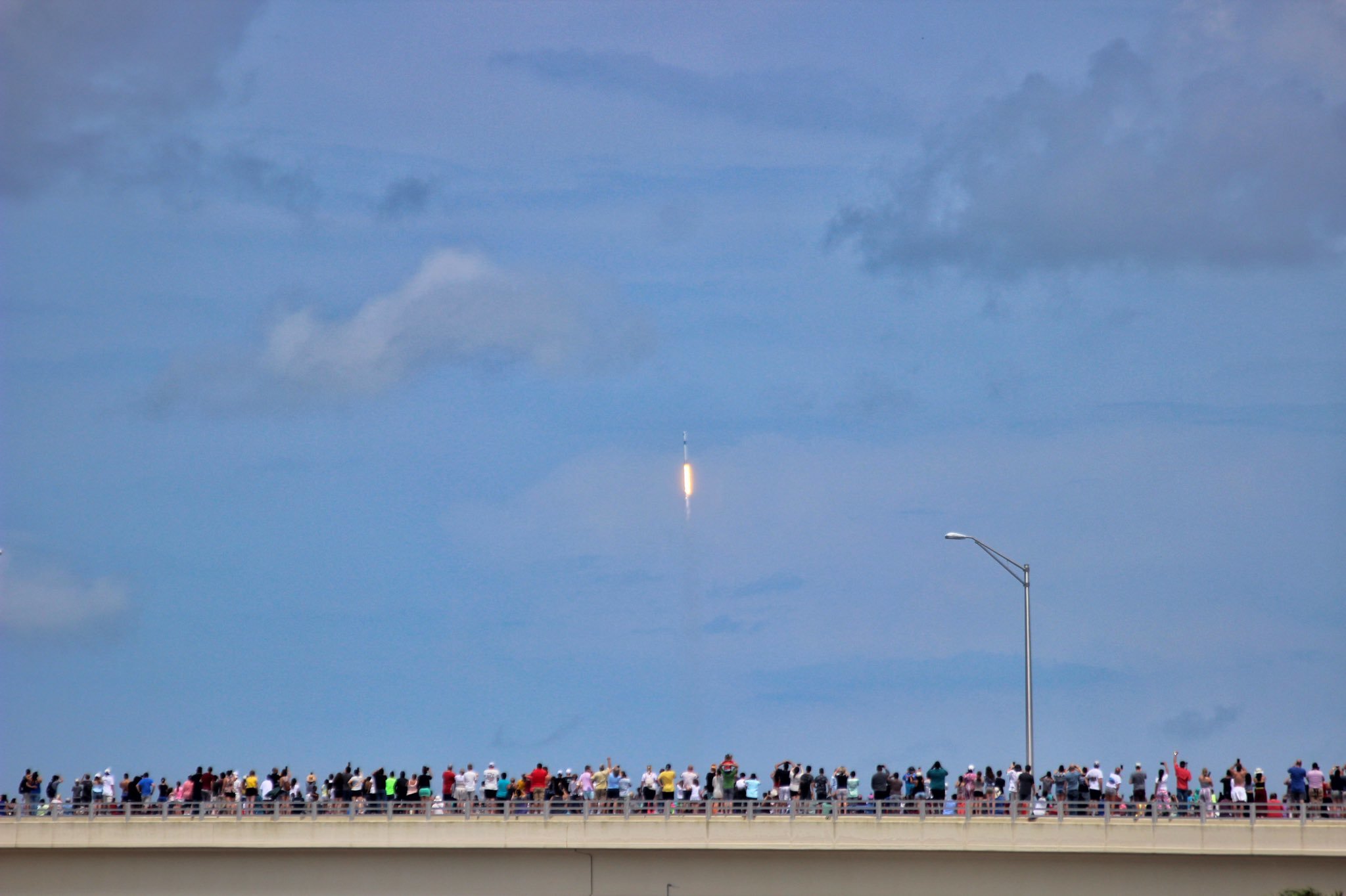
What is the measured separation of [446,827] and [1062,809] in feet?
49.1

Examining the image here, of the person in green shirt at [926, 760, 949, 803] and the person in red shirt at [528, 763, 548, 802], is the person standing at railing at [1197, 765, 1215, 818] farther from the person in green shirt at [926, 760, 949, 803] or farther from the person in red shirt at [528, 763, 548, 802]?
the person in red shirt at [528, 763, 548, 802]

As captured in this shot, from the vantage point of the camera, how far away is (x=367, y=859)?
1962 inches

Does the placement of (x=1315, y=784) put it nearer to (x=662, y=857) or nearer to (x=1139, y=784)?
(x=1139, y=784)

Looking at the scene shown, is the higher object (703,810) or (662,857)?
(703,810)

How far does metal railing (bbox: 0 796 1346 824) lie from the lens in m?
44.2

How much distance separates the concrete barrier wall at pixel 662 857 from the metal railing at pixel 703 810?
0.22 m

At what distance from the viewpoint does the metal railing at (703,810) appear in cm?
4419

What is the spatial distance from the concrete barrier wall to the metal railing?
0.22 metres

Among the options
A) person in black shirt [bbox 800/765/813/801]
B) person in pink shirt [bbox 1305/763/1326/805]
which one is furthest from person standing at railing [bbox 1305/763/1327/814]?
person in black shirt [bbox 800/765/813/801]

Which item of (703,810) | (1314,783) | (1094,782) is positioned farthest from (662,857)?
(1314,783)

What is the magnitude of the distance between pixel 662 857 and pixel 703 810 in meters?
1.51

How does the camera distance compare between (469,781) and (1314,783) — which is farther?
(469,781)

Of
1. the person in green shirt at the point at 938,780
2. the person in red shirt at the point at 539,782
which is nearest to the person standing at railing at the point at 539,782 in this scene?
the person in red shirt at the point at 539,782

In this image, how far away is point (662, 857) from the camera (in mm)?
48188
